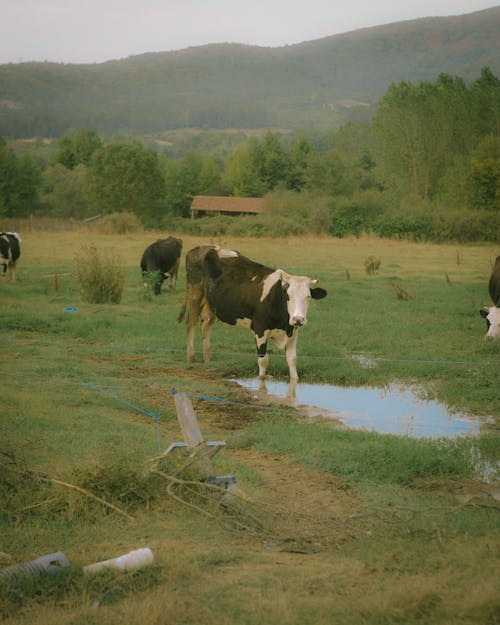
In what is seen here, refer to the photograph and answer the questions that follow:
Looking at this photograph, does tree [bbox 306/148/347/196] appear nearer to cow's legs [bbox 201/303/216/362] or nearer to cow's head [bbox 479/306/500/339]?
cow's head [bbox 479/306/500/339]

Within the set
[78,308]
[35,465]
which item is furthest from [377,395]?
[78,308]

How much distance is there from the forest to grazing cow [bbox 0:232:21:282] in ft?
79.1

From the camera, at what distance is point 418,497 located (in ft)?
24.6

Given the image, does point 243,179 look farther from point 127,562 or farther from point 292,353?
point 127,562

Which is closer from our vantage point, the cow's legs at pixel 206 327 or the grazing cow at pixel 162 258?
the cow's legs at pixel 206 327

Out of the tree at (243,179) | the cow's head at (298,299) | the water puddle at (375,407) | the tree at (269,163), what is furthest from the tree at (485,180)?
the cow's head at (298,299)

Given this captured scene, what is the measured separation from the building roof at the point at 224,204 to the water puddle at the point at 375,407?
5768 centimetres

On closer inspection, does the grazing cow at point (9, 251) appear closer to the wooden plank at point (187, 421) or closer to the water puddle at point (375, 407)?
the water puddle at point (375, 407)

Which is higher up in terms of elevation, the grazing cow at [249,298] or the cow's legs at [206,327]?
the grazing cow at [249,298]

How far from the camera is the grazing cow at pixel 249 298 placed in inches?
467

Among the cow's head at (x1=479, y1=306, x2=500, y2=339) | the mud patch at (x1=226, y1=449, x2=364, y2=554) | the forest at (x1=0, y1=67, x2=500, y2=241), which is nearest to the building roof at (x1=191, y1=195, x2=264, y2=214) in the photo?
the forest at (x1=0, y1=67, x2=500, y2=241)

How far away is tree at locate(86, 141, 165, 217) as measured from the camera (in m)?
63.6

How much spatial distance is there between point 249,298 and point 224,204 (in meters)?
62.7

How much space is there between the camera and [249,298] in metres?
12.7
